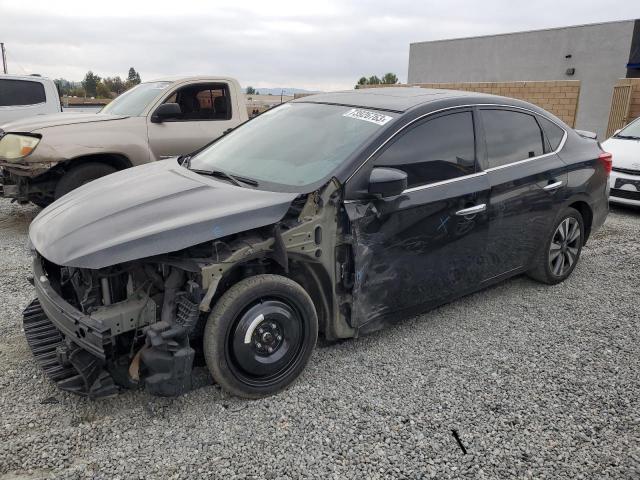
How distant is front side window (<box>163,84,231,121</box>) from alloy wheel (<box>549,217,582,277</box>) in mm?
4529

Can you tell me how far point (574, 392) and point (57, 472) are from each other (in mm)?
2836

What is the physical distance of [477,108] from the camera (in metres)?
3.78

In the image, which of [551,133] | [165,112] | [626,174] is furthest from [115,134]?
[626,174]

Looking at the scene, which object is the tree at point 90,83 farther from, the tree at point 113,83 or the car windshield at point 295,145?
the car windshield at point 295,145

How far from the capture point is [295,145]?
346 cm

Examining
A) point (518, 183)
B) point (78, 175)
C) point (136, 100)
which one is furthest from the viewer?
point (136, 100)

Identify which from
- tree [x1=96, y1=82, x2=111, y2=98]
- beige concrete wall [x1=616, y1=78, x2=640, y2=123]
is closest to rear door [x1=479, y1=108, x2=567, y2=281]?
beige concrete wall [x1=616, y1=78, x2=640, y2=123]

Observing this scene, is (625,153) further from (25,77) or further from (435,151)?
(25,77)

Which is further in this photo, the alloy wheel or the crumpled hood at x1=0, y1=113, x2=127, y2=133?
the crumpled hood at x1=0, y1=113, x2=127, y2=133

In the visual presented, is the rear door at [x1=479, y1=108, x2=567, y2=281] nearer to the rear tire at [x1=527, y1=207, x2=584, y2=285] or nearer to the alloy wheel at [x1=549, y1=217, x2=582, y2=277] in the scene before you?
the rear tire at [x1=527, y1=207, x2=584, y2=285]

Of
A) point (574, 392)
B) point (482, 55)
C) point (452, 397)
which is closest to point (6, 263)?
point (452, 397)

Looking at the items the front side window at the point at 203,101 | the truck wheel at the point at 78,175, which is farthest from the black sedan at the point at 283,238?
the front side window at the point at 203,101

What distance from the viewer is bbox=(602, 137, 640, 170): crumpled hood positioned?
7.54 m

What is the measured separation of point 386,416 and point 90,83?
51.7m
